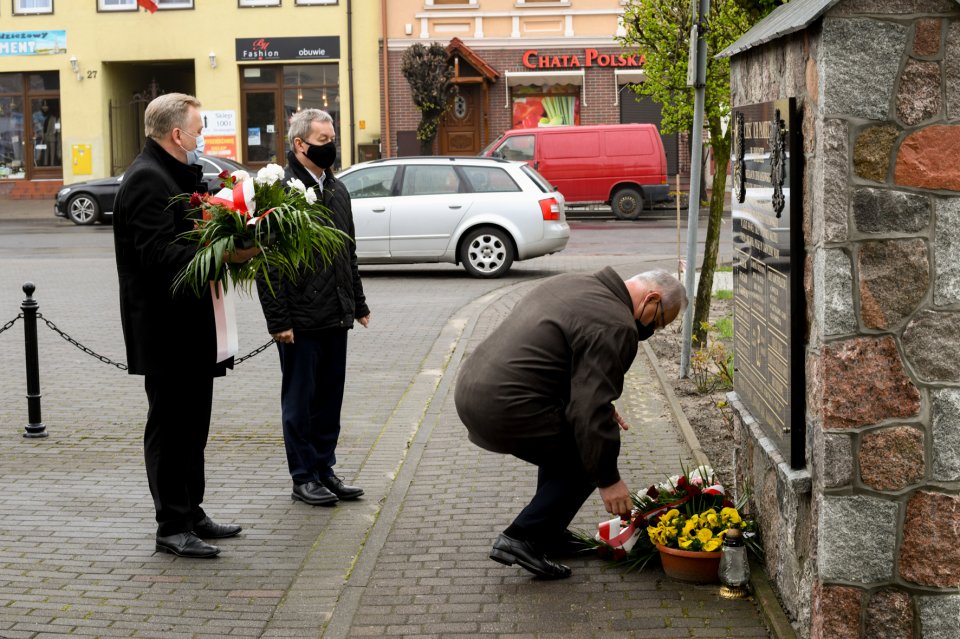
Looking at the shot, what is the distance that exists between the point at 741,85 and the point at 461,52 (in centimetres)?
2929

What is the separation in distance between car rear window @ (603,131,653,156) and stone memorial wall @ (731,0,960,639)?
23817 mm

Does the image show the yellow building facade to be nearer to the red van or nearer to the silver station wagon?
the red van

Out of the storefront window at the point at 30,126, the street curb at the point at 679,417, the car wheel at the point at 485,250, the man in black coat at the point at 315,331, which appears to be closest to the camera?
the man in black coat at the point at 315,331

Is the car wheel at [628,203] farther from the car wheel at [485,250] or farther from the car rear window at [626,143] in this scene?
the car wheel at [485,250]

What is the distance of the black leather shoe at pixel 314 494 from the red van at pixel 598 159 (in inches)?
847

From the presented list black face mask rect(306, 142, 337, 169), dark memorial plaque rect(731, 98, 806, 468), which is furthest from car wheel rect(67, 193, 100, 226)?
dark memorial plaque rect(731, 98, 806, 468)

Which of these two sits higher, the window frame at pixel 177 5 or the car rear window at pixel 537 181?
the window frame at pixel 177 5

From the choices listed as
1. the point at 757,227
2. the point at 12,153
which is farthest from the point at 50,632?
the point at 12,153

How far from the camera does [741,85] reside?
18.6 feet

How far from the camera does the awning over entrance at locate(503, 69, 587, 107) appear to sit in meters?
35.0

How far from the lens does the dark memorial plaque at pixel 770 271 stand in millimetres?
4363

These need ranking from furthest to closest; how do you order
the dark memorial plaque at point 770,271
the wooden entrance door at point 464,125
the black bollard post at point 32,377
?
the wooden entrance door at point 464,125 < the black bollard post at point 32,377 < the dark memorial plaque at point 770,271

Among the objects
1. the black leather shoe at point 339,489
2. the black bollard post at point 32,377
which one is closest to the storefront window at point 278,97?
the black bollard post at point 32,377

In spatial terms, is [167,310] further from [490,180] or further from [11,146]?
[11,146]
